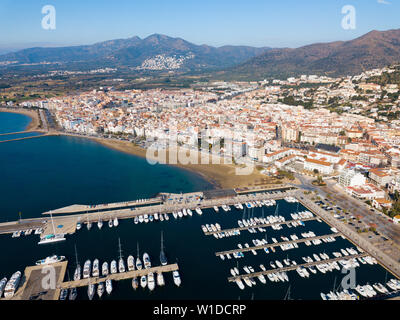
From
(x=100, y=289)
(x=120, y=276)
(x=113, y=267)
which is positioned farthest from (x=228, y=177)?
(x=100, y=289)

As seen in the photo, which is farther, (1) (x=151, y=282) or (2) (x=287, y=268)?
(2) (x=287, y=268)

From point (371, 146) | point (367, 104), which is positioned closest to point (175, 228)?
point (371, 146)

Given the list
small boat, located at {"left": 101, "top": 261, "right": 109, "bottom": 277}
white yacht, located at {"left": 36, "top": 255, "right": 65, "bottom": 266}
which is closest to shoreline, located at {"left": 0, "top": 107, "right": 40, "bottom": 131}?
A: white yacht, located at {"left": 36, "top": 255, "right": 65, "bottom": 266}

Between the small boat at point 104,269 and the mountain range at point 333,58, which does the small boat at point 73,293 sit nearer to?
the small boat at point 104,269

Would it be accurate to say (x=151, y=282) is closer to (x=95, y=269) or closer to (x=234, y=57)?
(x=95, y=269)

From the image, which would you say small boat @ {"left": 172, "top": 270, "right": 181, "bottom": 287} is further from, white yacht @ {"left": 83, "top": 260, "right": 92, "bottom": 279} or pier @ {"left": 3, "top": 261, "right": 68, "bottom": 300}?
pier @ {"left": 3, "top": 261, "right": 68, "bottom": 300}

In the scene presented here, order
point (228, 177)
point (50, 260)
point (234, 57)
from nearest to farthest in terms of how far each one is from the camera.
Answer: point (50, 260)
point (228, 177)
point (234, 57)

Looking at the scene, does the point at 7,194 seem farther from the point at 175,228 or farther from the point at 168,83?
the point at 168,83
